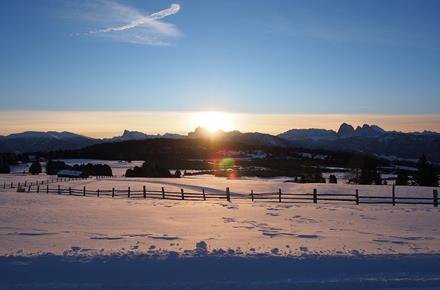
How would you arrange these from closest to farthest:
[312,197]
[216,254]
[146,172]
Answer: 1. [216,254]
2. [312,197]
3. [146,172]

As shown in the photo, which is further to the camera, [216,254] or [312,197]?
[312,197]

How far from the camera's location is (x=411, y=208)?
97.5 feet

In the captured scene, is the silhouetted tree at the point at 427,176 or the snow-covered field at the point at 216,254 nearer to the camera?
the snow-covered field at the point at 216,254

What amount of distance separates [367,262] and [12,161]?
167322 mm

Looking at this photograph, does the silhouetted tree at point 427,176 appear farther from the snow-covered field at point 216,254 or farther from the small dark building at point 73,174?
the small dark building at point 73,174

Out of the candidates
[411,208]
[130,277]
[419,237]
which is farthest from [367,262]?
[411,208]

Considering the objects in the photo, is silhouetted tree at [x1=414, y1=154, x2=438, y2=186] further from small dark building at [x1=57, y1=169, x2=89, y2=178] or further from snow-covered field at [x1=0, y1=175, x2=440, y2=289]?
small dark building at [x1=57, y1=169, x2=89, y2=178]

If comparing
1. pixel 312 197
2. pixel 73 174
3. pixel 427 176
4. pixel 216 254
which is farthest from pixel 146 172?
pixel 216 254

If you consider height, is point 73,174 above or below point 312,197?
below

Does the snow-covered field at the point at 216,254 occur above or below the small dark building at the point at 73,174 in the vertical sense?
above

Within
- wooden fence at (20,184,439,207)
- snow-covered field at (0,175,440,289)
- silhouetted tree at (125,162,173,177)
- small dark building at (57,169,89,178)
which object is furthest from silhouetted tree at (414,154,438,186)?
small dark building at (57,169,89,178)

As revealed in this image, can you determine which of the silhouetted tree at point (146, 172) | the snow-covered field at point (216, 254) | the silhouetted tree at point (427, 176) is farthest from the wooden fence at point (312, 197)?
the silhouetted tree at point (146, 172)

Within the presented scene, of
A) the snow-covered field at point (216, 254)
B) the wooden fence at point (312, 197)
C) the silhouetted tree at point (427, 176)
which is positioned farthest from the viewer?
the silhouetted tree at point (427, 176)

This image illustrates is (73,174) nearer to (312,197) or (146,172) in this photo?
(146,172)
